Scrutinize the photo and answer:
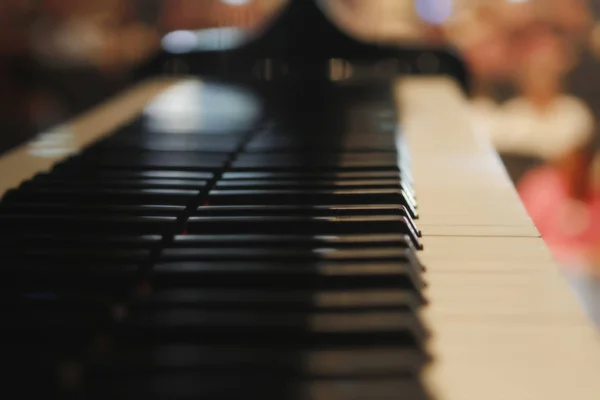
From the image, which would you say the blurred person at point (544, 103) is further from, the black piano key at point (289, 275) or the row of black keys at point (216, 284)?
the black piano key at point (289, 275)

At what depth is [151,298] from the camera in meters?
0.60

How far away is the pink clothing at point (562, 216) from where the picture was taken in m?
2.15

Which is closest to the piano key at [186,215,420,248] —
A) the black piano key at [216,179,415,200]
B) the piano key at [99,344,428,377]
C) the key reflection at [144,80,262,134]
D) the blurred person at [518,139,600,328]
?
the black piano key at [216,179,415,200]

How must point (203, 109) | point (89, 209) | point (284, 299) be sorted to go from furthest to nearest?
point (203, 109), point (89, 209), point (284, 299)

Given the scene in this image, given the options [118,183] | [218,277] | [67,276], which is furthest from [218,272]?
[118,183]

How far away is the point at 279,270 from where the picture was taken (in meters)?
0.65

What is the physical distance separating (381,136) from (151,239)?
52 cm

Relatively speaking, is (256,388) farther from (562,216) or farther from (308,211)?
(562,216)

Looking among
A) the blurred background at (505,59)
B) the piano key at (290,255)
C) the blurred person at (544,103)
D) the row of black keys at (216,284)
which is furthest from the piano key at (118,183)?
the blurred person at (544,103)

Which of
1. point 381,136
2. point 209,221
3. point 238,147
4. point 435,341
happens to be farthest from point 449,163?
point 435,341

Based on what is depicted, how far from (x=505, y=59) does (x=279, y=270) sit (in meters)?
1.67

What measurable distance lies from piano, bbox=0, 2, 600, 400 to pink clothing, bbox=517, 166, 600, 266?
3.42 ft

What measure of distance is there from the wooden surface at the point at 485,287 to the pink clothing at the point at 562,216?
105cm

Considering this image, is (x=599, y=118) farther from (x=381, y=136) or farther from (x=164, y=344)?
(x=164, y=344)
